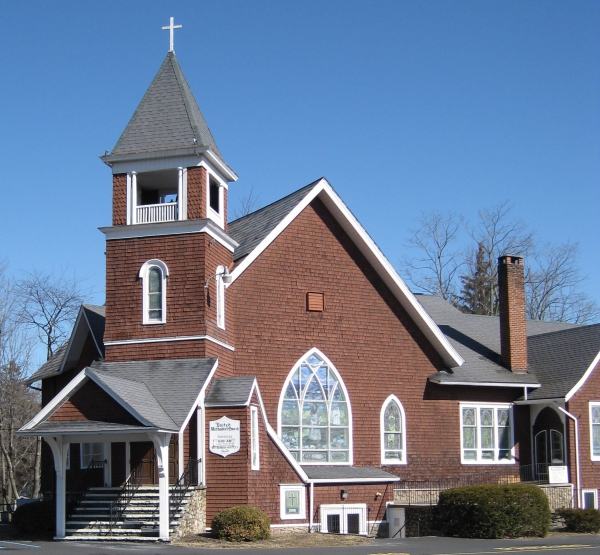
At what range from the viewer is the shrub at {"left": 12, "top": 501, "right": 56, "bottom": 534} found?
85.5 feet

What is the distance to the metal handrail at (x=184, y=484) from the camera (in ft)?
80.2

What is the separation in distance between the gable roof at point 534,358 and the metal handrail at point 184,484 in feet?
32.3

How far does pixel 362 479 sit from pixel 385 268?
7.00 metres

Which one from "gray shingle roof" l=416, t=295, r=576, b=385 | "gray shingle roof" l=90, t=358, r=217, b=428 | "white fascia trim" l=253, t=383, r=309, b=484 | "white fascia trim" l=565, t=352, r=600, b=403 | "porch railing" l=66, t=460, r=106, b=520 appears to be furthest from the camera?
"gray shingle roof" l=416, t=295, r=576, b=385

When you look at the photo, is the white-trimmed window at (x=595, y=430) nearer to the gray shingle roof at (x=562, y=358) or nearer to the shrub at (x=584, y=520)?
the gray shingle roof at (x=562, y=358)

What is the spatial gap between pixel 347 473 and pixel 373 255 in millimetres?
7149

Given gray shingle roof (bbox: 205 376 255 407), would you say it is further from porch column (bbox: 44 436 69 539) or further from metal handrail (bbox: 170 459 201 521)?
porch column (bbox: 44 436 69 539)

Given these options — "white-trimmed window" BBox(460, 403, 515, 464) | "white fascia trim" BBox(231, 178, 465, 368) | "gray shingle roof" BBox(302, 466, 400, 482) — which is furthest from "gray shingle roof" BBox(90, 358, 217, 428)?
"white-trimmed window" BBox(460, 403, 515, 464)

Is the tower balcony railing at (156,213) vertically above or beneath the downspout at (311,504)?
above

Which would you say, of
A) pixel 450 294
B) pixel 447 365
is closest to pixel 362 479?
pixel 447 365

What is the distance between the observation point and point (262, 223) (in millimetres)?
32250

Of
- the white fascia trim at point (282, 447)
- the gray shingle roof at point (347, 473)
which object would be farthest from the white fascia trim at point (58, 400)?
the gray shingle roof at point (347, 473)

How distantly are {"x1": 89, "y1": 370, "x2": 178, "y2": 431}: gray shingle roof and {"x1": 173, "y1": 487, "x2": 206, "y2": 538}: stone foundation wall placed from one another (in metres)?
2.28

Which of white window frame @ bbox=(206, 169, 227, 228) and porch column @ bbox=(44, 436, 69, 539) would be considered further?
white window frame @ bbox=(206, 169, 227, 228)
